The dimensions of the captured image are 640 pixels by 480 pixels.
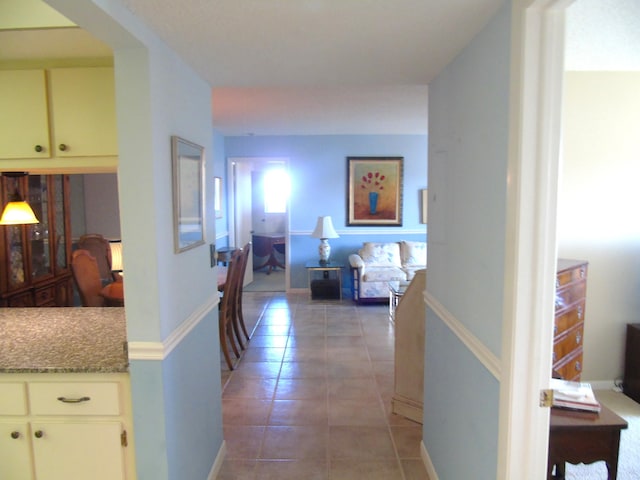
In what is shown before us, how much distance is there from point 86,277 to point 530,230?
3.38m

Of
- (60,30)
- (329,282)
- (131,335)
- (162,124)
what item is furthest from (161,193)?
(329,282)

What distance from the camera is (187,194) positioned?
197cm

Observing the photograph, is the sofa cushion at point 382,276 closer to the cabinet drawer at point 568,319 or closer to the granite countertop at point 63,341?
the cabinet drawer at point 568,319

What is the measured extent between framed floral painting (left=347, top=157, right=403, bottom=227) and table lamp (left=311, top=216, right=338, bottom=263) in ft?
1.75

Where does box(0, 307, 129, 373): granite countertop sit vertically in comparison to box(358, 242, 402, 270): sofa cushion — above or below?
above

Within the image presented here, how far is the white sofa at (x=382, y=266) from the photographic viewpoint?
586 centimetres

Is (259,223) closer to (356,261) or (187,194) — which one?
(356,261)

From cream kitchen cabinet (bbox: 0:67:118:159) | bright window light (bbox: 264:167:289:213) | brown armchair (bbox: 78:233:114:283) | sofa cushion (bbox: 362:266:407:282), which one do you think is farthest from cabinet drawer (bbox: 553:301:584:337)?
bright window light (bbox: 264:167:289:213)

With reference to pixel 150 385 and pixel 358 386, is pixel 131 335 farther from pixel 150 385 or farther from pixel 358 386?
pixel 358 386

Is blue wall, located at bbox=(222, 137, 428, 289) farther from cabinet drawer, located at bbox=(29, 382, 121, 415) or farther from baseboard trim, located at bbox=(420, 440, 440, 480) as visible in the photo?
cabinet drawer, located at bbox=(29, 382, 121, 415)

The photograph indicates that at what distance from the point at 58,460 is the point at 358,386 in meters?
2.24

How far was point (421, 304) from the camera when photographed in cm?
298

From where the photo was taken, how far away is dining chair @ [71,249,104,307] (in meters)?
3.41

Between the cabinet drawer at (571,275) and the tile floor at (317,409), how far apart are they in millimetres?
1333
